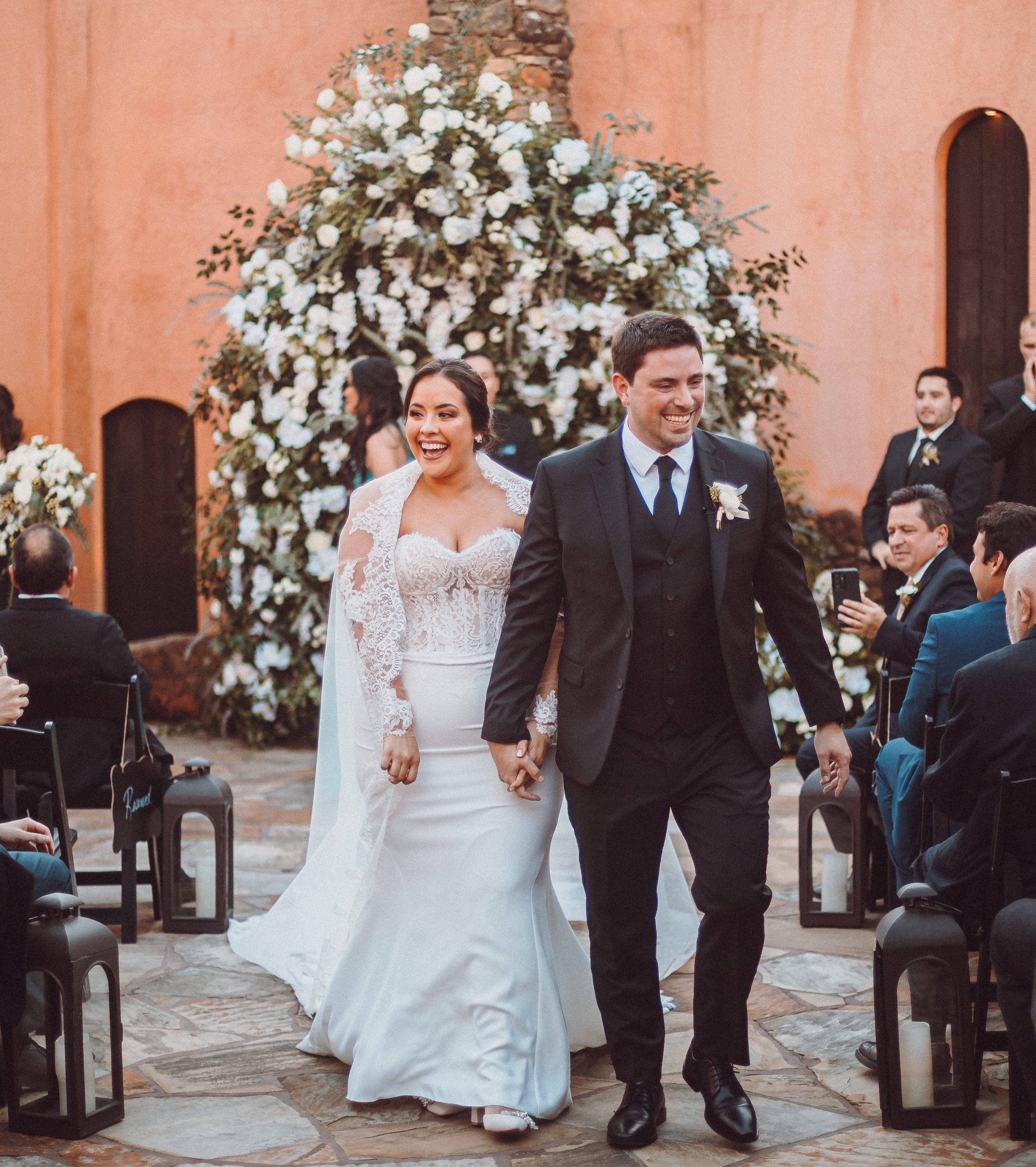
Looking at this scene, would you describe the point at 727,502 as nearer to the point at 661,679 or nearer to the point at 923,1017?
the point at 661,679

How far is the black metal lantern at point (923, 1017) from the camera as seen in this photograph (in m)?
3.55

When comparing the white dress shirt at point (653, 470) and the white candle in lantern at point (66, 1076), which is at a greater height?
the white dress shirt at point (653, 470)

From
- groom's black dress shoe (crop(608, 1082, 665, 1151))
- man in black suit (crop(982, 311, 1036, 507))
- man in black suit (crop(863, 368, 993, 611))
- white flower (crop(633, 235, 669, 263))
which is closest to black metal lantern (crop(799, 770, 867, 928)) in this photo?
groom's black dress shoe (crop(608, 1082, 665, 1151))

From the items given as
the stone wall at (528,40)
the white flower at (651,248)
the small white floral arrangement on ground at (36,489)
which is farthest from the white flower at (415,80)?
the small white floral arrangement on ground at (36,489)

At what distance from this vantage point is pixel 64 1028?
11.7 feet

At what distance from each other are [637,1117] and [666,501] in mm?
1507

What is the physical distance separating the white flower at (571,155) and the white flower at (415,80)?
34.1 inches

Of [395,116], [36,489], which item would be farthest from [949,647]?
[36,489]

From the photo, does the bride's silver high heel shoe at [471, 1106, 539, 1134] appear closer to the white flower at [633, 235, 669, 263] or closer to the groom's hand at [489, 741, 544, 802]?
the groom's hand at [489, 741, 544, 802]

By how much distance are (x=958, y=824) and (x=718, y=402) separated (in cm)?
508

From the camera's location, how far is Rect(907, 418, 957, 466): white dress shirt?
7.70 metres

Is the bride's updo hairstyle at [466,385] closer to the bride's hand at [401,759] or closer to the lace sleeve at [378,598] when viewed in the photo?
the lace sleeve at [378,598]

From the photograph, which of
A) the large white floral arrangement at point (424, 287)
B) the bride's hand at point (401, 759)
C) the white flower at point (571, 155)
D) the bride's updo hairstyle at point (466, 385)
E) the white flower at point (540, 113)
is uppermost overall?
the white flower at point (540, 113)

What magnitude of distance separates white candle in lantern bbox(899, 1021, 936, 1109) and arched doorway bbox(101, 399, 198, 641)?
28.9 ft
